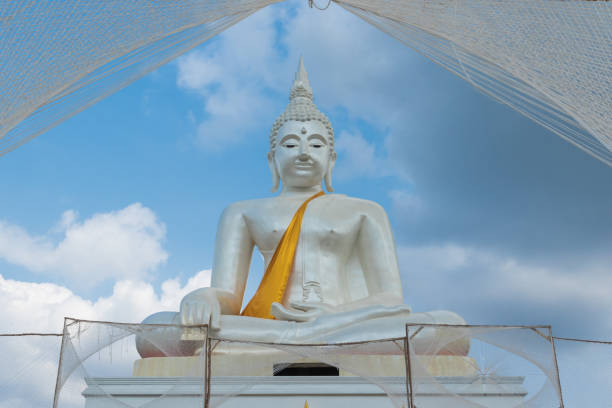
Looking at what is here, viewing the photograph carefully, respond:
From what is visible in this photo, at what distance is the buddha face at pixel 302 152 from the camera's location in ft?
22.2

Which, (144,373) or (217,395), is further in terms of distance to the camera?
(144,373)

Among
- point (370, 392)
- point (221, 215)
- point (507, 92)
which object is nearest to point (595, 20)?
point (507, 92)

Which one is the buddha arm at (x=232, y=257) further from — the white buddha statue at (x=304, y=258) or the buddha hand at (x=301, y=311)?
the buddha hand at (x=301, y=311)

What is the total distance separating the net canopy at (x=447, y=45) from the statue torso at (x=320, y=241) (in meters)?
2.64

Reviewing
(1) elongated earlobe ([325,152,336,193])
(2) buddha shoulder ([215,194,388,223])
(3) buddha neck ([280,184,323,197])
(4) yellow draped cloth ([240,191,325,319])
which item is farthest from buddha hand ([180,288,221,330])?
(1) elongated earlobe ([325,152,336,193])

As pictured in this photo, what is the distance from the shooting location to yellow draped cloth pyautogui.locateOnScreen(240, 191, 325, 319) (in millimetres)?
6000

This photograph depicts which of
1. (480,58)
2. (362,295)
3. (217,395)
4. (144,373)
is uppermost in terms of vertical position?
(480,58)

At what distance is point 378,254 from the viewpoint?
635 cm

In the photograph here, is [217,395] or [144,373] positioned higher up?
[144,373]

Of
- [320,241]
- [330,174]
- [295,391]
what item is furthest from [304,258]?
[295,391]

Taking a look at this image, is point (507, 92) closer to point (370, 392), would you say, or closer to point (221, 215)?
point (370, 392)

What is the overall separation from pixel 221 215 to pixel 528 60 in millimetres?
3963

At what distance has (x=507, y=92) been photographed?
3.85 metres

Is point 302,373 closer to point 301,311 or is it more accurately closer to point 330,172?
point 301,311
